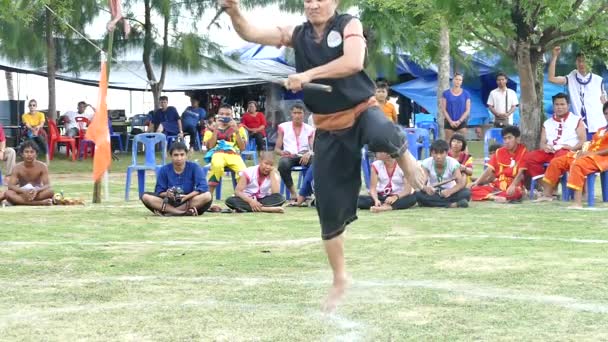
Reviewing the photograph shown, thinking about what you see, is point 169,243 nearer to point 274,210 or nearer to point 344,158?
point 274,210

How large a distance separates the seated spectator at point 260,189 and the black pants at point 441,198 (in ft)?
5.24

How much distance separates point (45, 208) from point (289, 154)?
9.59 feet

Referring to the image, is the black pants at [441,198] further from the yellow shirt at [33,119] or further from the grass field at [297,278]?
the yellow shirt at [33,119]

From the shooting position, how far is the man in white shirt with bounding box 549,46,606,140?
1362 centimetres

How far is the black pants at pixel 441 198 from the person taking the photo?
12.1 metres

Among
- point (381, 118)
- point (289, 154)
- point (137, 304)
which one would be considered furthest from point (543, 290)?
point (289, 154)

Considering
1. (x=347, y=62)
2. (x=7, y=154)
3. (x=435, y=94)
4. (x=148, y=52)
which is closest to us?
(x=347, y=62)

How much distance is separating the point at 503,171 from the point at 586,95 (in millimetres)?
1636

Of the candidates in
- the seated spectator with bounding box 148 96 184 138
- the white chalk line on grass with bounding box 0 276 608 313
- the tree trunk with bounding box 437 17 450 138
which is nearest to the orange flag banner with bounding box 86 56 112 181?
the white chalk line on grass with bounding box 0 276 608 313

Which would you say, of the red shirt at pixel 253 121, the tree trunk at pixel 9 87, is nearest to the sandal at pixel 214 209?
the red shirt at pixel 253 121

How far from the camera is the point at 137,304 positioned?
20.0ft

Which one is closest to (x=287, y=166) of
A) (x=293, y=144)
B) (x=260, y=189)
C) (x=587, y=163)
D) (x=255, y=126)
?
(x=293, y=144)

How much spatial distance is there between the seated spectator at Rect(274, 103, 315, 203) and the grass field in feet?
6.10

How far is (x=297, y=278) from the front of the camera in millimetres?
7008
